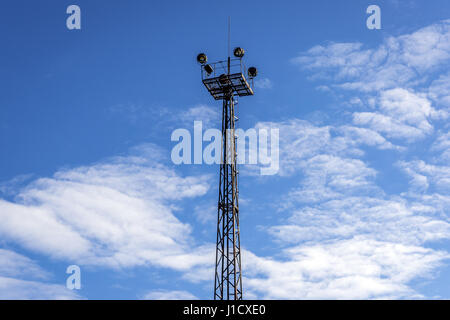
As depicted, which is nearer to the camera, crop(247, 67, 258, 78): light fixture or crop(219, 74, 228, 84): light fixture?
crop(219, 74, 228, 84): light fixture

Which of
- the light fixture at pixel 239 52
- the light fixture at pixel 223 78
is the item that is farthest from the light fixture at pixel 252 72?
the light fixture at pixel 223 78

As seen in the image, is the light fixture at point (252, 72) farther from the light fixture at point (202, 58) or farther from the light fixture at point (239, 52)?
the light fixture at point (202, 58)

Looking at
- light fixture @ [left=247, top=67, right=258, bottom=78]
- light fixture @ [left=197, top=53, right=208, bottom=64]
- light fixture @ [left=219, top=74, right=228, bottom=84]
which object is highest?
light fixture @ [left=197, top=53, right=208, bottom=64]

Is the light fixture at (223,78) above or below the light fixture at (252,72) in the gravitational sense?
below

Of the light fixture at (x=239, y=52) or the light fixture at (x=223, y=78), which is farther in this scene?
the light fixture at (x=239, y=52)

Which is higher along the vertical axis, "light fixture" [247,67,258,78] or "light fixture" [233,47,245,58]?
"light fixture" [233,47,245,58]

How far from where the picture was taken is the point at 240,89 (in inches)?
1859

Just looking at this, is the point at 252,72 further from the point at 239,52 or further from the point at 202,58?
the point at 202,58

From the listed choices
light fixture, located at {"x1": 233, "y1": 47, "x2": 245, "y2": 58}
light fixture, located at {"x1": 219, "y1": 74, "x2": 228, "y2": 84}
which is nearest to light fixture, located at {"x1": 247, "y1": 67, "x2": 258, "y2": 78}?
light fixture, located at {"x1": 233, "y1": 47, "x2": 245, "y2": 58}

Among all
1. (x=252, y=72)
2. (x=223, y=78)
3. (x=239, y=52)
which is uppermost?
(x=239, y=52)

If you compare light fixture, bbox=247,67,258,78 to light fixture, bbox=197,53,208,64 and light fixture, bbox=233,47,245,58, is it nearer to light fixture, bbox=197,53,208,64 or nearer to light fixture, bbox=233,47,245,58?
light fixture, bbox=233,47,245,58

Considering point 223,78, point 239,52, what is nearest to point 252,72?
point 239,52

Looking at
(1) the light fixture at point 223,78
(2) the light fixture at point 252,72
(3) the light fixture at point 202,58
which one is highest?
(3) the light fixture at point 202,58
